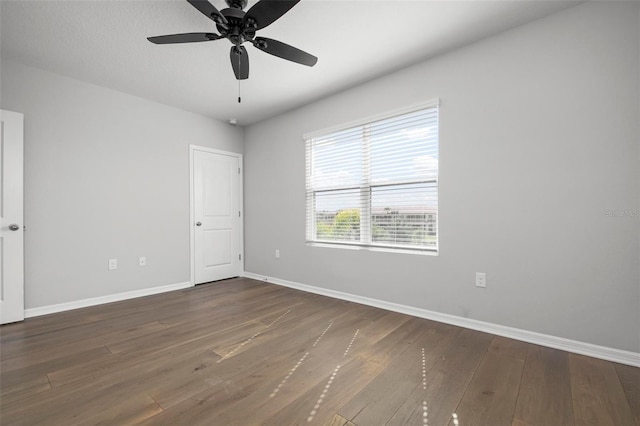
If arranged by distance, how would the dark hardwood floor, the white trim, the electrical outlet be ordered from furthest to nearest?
the white trim → the electrical outlet → the dark hardwood floor

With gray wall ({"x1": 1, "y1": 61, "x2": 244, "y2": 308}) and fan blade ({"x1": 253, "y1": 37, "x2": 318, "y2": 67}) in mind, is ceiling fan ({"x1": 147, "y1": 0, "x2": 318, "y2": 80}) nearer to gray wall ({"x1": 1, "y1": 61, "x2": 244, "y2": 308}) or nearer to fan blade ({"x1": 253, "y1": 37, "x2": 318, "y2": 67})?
fan blade ({"x1": 253, "y1": 37, "x2": 318, "y2": 67})

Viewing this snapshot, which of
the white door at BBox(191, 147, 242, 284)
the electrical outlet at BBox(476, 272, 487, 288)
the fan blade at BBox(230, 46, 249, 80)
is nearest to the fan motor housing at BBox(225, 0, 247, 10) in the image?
the fan blade at BBox(230, 46, 249, 80)

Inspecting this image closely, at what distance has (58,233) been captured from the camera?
3123mm

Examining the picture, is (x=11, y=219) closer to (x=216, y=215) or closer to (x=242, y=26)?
(x=216, y=215)

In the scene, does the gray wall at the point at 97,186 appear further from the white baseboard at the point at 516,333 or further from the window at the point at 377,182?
the white baseboard at the point at 516,333

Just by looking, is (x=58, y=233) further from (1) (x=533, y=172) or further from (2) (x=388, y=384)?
(1) (x=533, y=172)

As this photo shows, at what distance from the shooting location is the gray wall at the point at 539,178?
2.00 metres

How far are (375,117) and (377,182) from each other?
2.44 ft

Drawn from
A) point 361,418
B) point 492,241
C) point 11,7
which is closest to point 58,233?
point 11,7

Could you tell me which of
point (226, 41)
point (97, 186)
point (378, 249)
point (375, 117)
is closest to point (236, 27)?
point (226, 41)

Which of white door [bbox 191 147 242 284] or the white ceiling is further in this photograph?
white door [bbox 191 147 242 284]

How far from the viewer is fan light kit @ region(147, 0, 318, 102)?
5.58 feet

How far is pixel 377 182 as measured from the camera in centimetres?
330

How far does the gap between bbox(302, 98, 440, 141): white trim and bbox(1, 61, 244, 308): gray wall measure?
1896 millimetres
